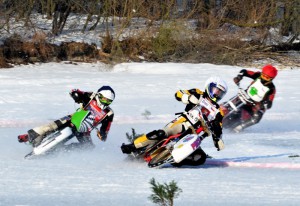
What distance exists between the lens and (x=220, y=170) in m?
11.1

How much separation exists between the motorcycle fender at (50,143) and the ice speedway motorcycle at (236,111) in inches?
218

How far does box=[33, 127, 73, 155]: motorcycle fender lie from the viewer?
1162cm

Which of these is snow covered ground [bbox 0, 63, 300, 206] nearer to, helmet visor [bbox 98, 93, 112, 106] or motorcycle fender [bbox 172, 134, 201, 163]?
motorcycle fender [bbox 172, 134, 201, 163]

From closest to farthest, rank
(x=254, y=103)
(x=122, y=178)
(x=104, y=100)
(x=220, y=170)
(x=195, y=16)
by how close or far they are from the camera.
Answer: (x=122, y=178)
(x=220, y=170)
(x=104, y=100)
(x=254, y=103)
(x=195, y=16)

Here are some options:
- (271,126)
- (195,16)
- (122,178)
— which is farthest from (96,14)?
(122,178)

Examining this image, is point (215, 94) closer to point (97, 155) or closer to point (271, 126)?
point (97, 155)

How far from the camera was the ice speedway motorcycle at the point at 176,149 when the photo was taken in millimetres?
10874

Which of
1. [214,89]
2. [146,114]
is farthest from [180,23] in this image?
[214,89]

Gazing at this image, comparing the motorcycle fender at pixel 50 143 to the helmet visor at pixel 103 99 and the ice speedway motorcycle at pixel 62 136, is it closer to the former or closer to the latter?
the ice speedway motorcycle at pixel 62 136

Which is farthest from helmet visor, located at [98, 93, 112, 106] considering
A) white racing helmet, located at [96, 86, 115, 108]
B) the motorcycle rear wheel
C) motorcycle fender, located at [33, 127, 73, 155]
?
the motorcycle rear wheel

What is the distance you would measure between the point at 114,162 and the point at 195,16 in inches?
789

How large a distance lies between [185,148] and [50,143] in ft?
7.48

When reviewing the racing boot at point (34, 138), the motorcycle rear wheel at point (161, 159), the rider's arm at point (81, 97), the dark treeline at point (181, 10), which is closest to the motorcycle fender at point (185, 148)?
the motorcycle rear wheel at point (161, 159)

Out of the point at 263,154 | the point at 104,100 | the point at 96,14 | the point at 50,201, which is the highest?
the point at 50,201
